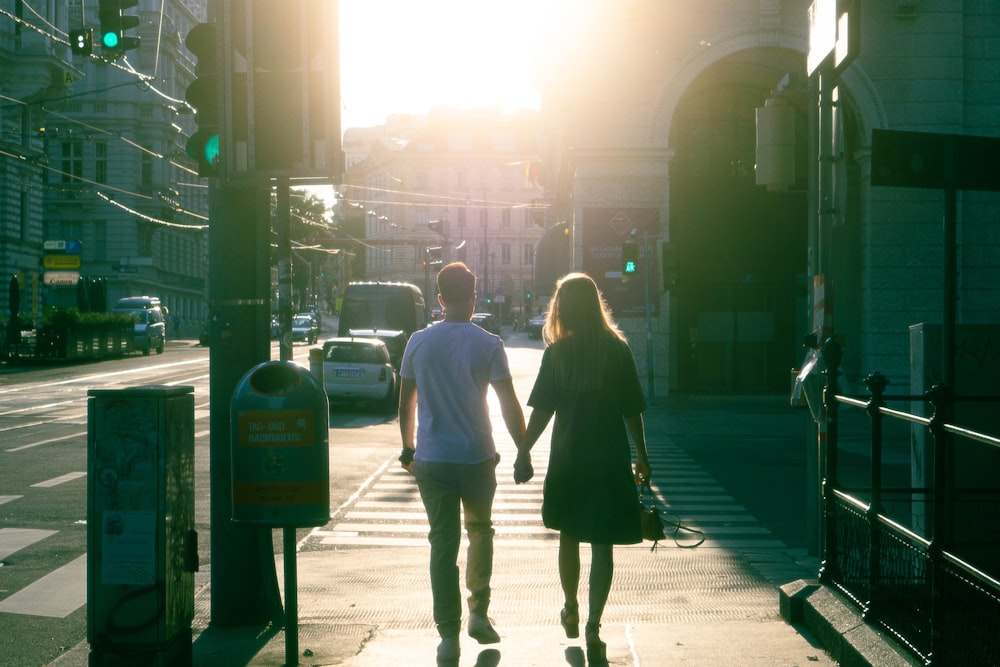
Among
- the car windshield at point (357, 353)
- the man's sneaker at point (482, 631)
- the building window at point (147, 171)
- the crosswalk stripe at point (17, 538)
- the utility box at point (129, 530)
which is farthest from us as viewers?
the building window at point (147, 171)

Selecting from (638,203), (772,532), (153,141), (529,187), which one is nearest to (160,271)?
(153,141)

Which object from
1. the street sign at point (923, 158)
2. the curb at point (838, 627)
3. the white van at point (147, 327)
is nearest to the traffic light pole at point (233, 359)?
the curb at point (838, 627)

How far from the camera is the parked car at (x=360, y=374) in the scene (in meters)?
24.0

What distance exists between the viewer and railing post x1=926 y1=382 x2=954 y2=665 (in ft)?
14.4

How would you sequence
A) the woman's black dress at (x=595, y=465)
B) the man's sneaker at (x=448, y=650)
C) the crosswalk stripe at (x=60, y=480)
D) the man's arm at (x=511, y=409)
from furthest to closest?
the crosswalk stripe at (x=60, y=480)
the man's arm at (x=511, y=409)
the woman's black dress at (x=595, y=465)
the man's sneaker at (x=448, y=650)

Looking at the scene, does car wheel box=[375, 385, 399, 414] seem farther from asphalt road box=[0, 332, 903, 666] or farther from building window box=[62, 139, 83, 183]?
building window box=[62, 139, 83, 183]

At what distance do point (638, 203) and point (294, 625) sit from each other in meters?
22.3

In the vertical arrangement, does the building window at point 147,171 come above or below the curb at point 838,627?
above

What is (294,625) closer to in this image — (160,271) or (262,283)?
(262,283)

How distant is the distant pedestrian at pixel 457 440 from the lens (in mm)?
5957

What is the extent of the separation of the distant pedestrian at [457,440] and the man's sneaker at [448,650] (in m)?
0.33

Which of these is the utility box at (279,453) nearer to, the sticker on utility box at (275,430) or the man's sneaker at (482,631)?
the sticker on utility box at (275,430)

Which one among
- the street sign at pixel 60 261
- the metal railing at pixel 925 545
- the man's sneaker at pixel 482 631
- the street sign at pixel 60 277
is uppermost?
the street sign at pixel 60 261

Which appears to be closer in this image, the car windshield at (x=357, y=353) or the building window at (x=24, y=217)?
the car windshield at (x=357, y=353)
